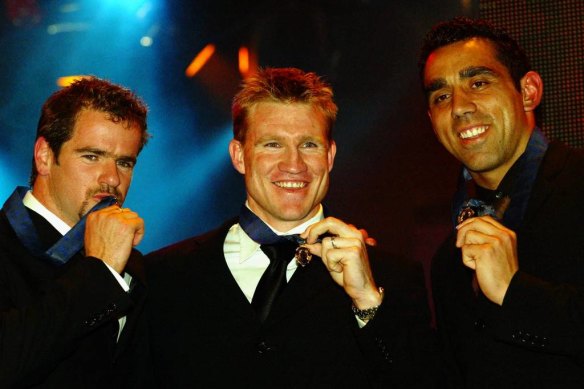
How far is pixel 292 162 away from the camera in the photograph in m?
3.25

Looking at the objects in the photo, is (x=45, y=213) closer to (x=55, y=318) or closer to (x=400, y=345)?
(x=55, y=318)

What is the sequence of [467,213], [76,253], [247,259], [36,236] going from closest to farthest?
1. [467,213]
2. [36,236]
3. [76,253]
4. [247,259]

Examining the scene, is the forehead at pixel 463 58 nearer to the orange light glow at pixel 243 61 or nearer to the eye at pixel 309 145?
the eye at pixel 309 145

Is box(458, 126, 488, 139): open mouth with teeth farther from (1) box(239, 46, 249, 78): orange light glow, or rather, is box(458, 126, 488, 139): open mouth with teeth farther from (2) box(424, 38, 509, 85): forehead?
(1) box(239, 46, 249, 78): orange light glow

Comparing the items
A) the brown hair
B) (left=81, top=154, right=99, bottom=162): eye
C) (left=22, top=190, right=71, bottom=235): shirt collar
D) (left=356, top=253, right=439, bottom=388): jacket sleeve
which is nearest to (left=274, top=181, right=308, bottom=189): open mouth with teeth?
the brown hair

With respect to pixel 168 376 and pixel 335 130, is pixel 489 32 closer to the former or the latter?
pixel 168 376

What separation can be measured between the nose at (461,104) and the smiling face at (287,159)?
561mm

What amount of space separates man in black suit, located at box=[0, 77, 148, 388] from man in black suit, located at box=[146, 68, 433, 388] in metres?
0.22

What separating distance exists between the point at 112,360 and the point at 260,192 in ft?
3.06

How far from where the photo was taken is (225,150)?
6.83 meters

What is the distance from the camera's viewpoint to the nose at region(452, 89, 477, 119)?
3189 millimetres

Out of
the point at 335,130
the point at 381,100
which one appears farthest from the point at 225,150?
the point at 381,100

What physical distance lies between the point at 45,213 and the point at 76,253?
260 mm

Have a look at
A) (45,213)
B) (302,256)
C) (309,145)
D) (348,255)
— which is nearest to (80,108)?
(45,213)
